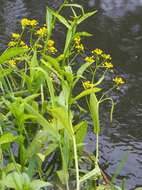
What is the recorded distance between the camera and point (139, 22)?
3562 mm

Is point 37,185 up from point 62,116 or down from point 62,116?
down

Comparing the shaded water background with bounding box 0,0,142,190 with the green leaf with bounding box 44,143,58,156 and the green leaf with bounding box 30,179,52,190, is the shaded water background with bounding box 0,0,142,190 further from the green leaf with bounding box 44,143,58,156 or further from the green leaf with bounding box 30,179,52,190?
the green leaf with bounding box 30,179,52,190

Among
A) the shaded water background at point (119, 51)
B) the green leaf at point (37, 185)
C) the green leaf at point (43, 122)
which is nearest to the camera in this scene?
the green leaf at point (37, 185)

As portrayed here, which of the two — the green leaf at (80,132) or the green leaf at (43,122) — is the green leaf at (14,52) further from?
the green leaf at (80,132)

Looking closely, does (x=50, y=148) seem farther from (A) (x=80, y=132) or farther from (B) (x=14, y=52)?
(B) (x=14, y=52)

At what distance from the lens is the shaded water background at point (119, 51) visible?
222 cm

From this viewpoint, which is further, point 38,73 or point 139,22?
point 139,22

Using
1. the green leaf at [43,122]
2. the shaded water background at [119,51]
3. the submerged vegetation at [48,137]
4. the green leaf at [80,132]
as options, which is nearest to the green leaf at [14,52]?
the submerged vegetation at [48,137]

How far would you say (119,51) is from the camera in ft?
10.2

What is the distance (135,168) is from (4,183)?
0.74 meters

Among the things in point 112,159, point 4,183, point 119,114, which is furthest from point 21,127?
point 119,114

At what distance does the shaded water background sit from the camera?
2.22m

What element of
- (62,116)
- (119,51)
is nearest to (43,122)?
(62,116)

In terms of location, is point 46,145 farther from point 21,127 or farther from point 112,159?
point 112,159
